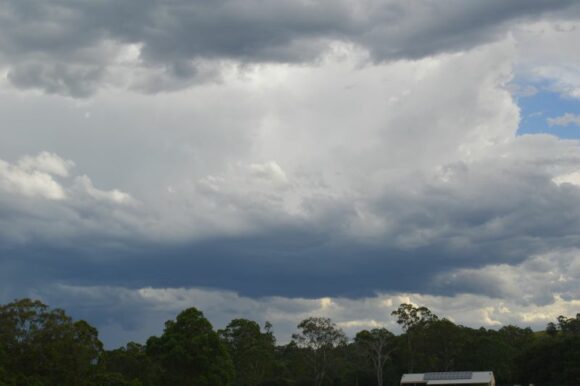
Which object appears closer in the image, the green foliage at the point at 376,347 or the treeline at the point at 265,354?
the treeline at the point at 265,354

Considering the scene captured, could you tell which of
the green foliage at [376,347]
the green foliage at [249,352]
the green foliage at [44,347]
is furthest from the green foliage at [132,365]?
the green foliage at [376,347]

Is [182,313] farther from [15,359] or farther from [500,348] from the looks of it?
[500,348]

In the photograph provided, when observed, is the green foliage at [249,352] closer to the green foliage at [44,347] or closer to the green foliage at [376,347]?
the green foliage at [376,347]

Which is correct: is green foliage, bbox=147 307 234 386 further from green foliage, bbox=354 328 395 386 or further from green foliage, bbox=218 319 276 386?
green foliage, bbox=354 328 395 386

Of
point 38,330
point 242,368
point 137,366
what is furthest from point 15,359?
point 242,368

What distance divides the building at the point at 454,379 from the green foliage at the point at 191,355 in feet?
113

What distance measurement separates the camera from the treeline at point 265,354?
3201 inches

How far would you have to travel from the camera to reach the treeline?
81.3 m

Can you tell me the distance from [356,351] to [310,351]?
32.3 feet

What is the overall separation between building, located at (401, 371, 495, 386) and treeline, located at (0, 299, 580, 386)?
8.77 m

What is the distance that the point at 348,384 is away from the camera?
147875 millimetres

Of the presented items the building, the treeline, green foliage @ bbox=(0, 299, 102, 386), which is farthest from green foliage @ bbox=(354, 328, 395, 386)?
green foliage @ bbox=(0, 299, 102, 386)

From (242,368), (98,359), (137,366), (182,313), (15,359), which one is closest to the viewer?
Result: (15,359)

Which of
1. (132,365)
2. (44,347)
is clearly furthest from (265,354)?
(44,347)
